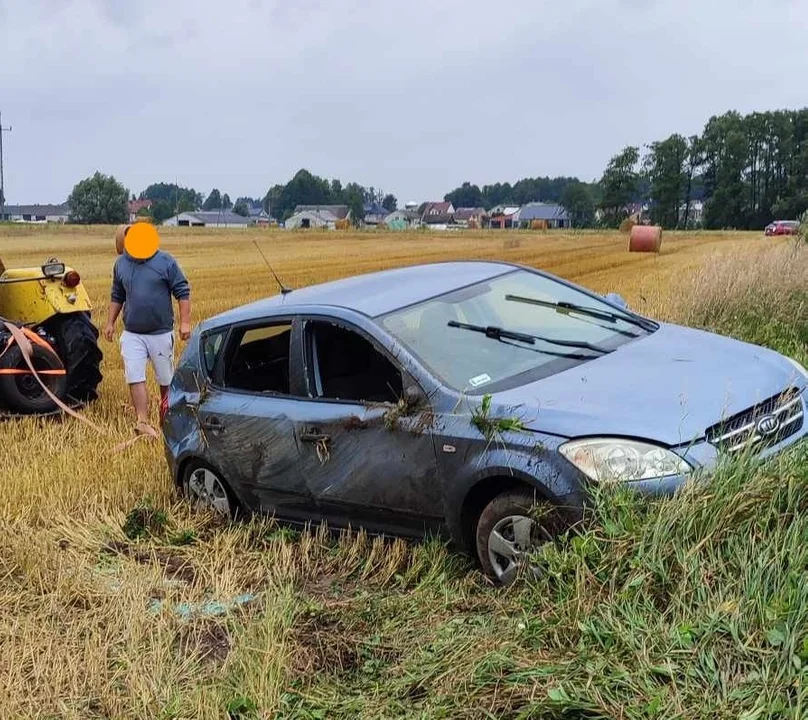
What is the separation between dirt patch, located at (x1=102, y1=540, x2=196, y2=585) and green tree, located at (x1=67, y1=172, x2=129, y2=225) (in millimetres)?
71159

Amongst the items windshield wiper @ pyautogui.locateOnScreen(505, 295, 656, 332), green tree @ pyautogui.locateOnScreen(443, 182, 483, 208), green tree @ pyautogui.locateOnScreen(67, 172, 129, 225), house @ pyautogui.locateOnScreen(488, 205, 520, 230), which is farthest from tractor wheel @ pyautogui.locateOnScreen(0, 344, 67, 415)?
green tree @ pyautogui.locateOnScreen(443, 182, 483, 208)

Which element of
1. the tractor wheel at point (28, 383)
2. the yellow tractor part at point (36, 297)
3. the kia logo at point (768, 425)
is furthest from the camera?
the yellow tractor part at point (36, 297)

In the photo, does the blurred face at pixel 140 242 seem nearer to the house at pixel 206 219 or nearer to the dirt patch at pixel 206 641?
the dirt patch at pixel 206 641

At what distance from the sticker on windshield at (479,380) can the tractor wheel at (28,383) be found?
196 inches

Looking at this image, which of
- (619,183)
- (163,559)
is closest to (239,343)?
(163,559)

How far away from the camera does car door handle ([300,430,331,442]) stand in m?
4.88

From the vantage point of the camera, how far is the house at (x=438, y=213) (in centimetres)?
13888

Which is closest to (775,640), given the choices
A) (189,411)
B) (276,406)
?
(276,406)

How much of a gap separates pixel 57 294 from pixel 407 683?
631cm

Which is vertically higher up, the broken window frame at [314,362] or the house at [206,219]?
the house at [206,219]

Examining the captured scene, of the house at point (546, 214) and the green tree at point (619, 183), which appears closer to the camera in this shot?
the green tree at point (619, 183)

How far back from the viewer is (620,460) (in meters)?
3.85

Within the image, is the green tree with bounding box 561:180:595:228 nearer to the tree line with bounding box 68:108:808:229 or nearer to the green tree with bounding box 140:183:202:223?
the tree line with bounding box 68:108:808:229

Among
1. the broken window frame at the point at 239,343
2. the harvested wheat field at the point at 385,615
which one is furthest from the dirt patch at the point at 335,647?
the broken window frame at the point at 239,343
